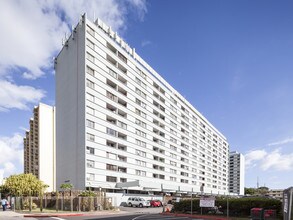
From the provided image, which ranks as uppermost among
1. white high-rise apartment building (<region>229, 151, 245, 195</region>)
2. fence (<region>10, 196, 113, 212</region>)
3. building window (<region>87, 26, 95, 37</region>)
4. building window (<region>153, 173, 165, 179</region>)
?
building window (<region>87, 26, 95, 37</region>)

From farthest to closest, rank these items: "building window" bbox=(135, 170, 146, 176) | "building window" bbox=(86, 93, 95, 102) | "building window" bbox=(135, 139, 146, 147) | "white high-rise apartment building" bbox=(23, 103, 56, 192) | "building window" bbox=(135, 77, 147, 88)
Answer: "white high-rise apartment building" bbox=(23, 103, 56, 192), "building window" bbox=(135, 77, 147, 88), "building window" bbox=(135, 139, 146, 147), "building window" bbox=(135, 170, 146, 176), "building window" bbox=(86, 93, 95, 102)

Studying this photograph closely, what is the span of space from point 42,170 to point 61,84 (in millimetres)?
57296

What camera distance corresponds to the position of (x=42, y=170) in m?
112

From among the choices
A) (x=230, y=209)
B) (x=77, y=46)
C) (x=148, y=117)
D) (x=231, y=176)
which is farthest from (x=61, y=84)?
(x=231, y=176)

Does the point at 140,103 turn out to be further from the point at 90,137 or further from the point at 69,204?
the point at 69,204

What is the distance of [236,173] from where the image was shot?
193 metres

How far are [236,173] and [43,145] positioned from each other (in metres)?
130

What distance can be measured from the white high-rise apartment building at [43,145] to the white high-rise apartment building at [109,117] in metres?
51.1

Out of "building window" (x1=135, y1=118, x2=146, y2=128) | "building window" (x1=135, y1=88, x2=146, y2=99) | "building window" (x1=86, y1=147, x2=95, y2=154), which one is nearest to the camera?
"building window" (x1=86, y1=147, x2=95, y2=154)

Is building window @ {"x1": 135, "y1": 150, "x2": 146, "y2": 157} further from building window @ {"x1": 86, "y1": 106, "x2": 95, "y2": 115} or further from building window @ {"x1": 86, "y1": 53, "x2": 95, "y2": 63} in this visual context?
building window @ {"x1": 86, "y1": 53, "x2": 95, "y2": 63}

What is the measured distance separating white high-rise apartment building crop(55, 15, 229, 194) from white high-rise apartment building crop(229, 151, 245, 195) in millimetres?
112075

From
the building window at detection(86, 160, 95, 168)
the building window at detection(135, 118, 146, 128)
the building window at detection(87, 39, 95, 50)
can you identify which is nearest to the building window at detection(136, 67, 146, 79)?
the building window at detection(135, 118, 146, 128)

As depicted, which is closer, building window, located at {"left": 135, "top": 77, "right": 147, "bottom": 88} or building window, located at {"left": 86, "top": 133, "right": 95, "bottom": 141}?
building window, located at {"left": 86, "top": 133, "right": 95, "bottom": 141}

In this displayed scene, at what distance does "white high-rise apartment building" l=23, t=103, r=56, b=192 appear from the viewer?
112694 mm
